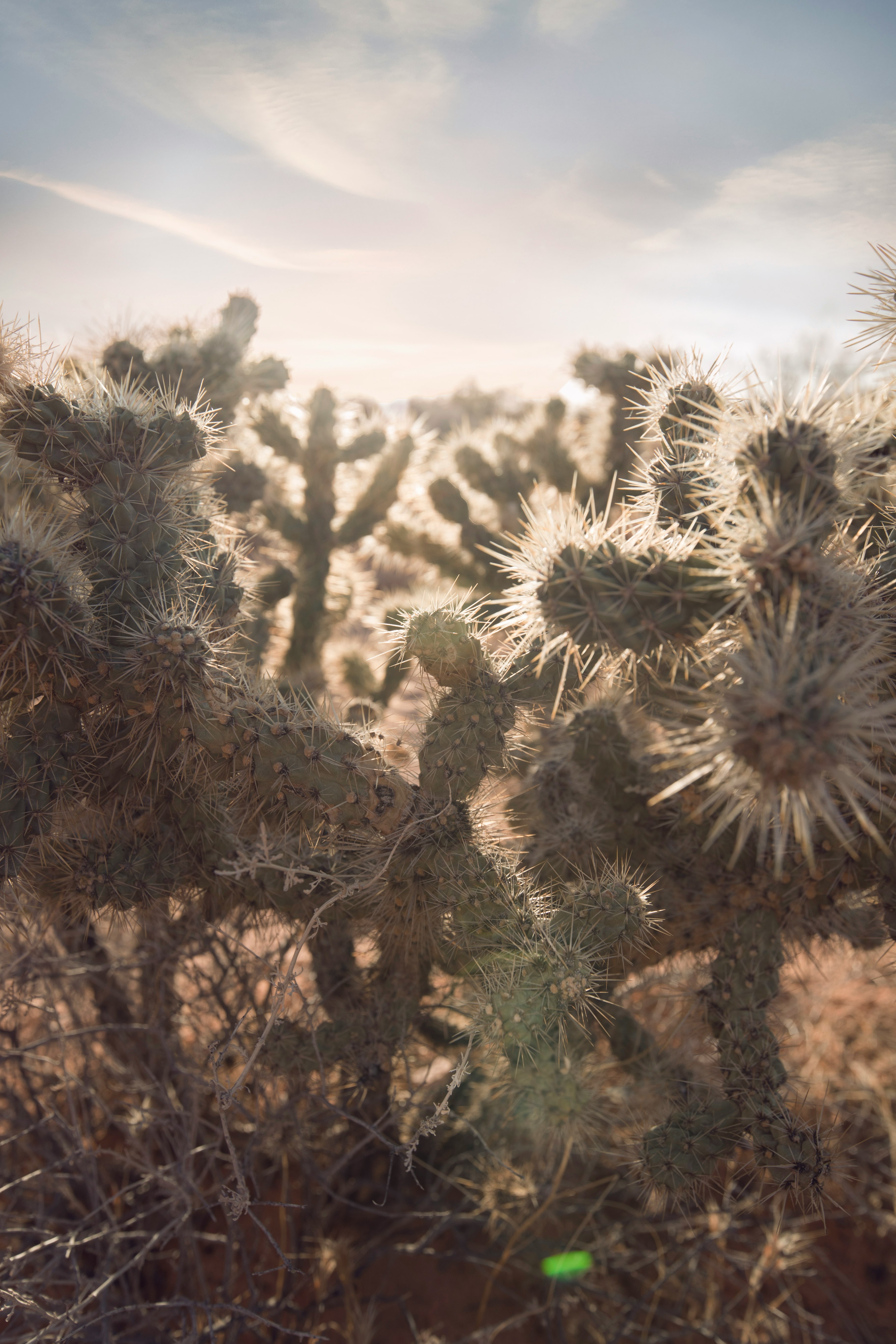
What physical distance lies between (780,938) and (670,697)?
2.55 feet

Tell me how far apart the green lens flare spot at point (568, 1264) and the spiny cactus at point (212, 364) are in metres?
3.29

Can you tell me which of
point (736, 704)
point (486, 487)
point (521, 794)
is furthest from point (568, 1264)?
point (486, 487)

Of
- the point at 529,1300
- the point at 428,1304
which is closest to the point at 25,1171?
the point at 428,1304

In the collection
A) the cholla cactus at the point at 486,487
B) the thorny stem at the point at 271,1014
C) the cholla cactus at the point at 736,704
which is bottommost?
the thorny stem at the point at 271,1014

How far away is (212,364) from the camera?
10.9ft

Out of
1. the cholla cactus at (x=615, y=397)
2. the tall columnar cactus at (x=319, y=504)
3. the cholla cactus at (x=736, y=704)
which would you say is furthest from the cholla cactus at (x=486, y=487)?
the cholla cactus at (x=736, y=704)

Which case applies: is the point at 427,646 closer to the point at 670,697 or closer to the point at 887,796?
the point at 670,697

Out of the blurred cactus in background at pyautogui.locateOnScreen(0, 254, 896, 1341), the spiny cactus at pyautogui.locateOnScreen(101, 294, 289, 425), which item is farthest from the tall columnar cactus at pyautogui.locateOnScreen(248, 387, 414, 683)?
the blurred cactus in background at pyautogui.locateOnScreen(0, 254, 896, 1341)

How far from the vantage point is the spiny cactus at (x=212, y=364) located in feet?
10.4

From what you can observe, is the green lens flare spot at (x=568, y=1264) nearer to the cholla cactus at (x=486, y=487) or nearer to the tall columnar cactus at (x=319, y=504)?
the tall columnar cactus at (x=319, y=504)

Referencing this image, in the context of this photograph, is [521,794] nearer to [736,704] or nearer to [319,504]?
[736,704]

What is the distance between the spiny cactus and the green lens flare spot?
3.29 m

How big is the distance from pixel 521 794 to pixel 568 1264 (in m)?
1.70

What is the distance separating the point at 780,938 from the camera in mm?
2283
